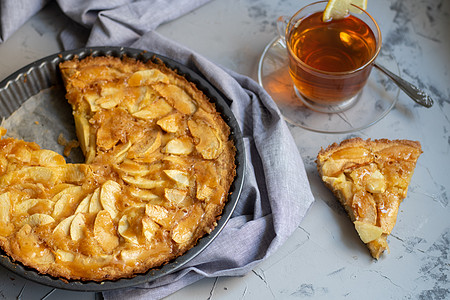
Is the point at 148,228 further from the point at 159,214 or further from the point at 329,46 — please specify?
the point at 329,46

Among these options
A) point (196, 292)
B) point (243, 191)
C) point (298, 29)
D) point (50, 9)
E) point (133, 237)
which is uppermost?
point (50, 9)

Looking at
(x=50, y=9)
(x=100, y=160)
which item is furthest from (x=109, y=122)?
(x=50, y=9)

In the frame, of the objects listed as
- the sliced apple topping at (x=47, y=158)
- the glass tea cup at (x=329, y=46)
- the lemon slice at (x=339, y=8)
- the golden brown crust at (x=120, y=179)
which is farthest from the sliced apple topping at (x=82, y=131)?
the lemon slice at (x=339, y=8)

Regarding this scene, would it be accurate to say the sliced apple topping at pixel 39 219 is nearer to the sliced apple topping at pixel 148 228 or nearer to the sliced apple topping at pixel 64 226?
the sliced apple topping at pixel 64 226

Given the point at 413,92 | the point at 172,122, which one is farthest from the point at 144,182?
the point at 413,92

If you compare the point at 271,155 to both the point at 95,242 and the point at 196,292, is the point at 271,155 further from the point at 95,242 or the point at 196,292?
the point at 95,242

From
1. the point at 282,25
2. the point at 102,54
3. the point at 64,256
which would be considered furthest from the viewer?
the point at 282,25
